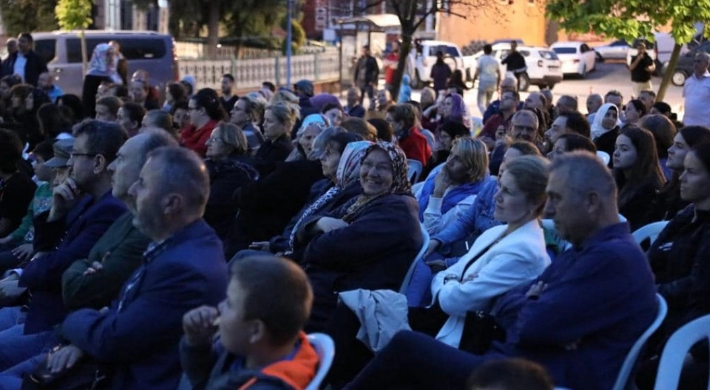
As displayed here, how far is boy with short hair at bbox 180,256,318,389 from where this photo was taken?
3367 millimetres

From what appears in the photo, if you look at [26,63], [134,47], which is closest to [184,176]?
[26,63]

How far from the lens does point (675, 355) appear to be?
4.36 m

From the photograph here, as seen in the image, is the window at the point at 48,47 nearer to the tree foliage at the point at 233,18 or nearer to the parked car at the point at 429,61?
the tree foliage at the point at 233,18

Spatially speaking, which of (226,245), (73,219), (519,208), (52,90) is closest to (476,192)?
(226,245)

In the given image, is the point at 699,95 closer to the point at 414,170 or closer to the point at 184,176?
the point at 414,170

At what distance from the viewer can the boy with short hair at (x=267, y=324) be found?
3367 millimetres

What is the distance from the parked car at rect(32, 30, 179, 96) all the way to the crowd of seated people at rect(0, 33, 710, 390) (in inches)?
624

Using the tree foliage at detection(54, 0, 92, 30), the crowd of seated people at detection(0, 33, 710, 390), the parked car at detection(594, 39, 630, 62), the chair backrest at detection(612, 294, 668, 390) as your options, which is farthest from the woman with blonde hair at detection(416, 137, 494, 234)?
the parked car at detection(594, 39, 630, 62)

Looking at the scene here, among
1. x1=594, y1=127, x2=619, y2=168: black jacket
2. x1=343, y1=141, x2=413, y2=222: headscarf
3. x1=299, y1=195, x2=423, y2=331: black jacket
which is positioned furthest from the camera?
x1=594, y1=127, x2=619, y2=168: black jacket

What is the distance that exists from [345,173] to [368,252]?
3.51ft

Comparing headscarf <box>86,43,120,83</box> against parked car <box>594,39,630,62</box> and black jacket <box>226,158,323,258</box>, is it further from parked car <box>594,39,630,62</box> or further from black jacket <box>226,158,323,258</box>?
parked car <box>594,39,630,62</box>

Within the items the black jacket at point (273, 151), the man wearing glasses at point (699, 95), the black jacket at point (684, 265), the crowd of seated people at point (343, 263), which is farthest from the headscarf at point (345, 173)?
the man wearing glasses at point (699, 95)

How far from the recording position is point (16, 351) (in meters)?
5.22

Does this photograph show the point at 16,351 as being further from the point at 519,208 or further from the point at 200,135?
the point at 200,135
